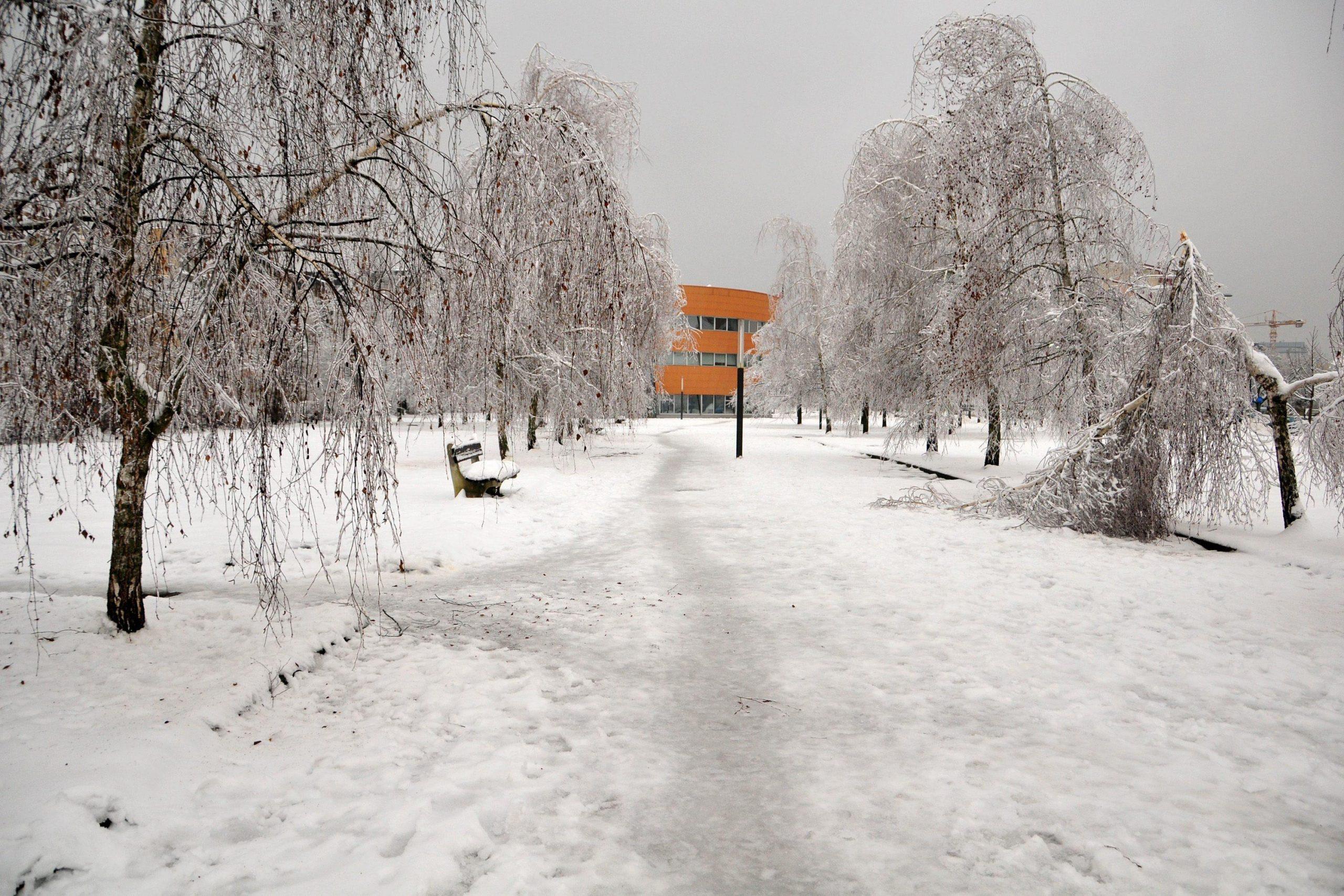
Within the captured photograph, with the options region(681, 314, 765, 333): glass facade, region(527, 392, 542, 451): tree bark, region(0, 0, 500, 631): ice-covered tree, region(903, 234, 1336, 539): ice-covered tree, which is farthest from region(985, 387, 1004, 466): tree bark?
region(681, 314, 765, 333): glass facade

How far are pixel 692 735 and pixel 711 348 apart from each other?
61.3 metres

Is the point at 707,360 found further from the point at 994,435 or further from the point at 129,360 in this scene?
the point at 129,360

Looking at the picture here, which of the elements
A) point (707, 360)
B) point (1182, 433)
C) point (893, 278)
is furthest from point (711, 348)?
point (1182, 433)

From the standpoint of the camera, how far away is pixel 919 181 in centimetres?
1741

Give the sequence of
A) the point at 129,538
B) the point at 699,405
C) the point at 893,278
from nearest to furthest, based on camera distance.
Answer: the point at 129,538 < the point at 893,278 < the point at 699,405

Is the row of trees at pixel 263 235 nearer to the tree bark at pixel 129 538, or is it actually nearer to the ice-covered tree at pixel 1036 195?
the tree bark at pixel 129 538

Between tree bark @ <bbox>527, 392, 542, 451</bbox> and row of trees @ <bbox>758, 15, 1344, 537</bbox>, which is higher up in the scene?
row of trees @ <bbox>758, 15, 1344, 537</bbox>

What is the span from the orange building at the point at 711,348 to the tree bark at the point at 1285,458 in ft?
175

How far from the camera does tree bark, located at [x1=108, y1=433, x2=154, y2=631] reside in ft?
14.1

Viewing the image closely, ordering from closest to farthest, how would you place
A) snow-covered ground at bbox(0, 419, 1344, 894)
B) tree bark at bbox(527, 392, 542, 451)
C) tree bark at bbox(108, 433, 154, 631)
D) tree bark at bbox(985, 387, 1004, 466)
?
snow-covered ground at bbox(0, 419, 1344, 894) < tree bark at bbox(108, 433, 154, 631) < tree bark at bbox(985, 387, 1004, 466) < tree bark at bbox(527, 392, 542, 451)

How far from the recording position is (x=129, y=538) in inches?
175

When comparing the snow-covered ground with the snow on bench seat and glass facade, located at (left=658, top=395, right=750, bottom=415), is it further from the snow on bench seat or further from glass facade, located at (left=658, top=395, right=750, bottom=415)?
glass facade, located at (left=658, top=395, right=750, bottom=415)

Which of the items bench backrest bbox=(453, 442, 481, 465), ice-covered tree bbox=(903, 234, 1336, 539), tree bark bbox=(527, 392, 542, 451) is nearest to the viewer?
ice-covered tree bbox=(903, 234, 1336, 539)

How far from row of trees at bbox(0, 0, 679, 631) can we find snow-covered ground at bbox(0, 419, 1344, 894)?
932 millimetres
